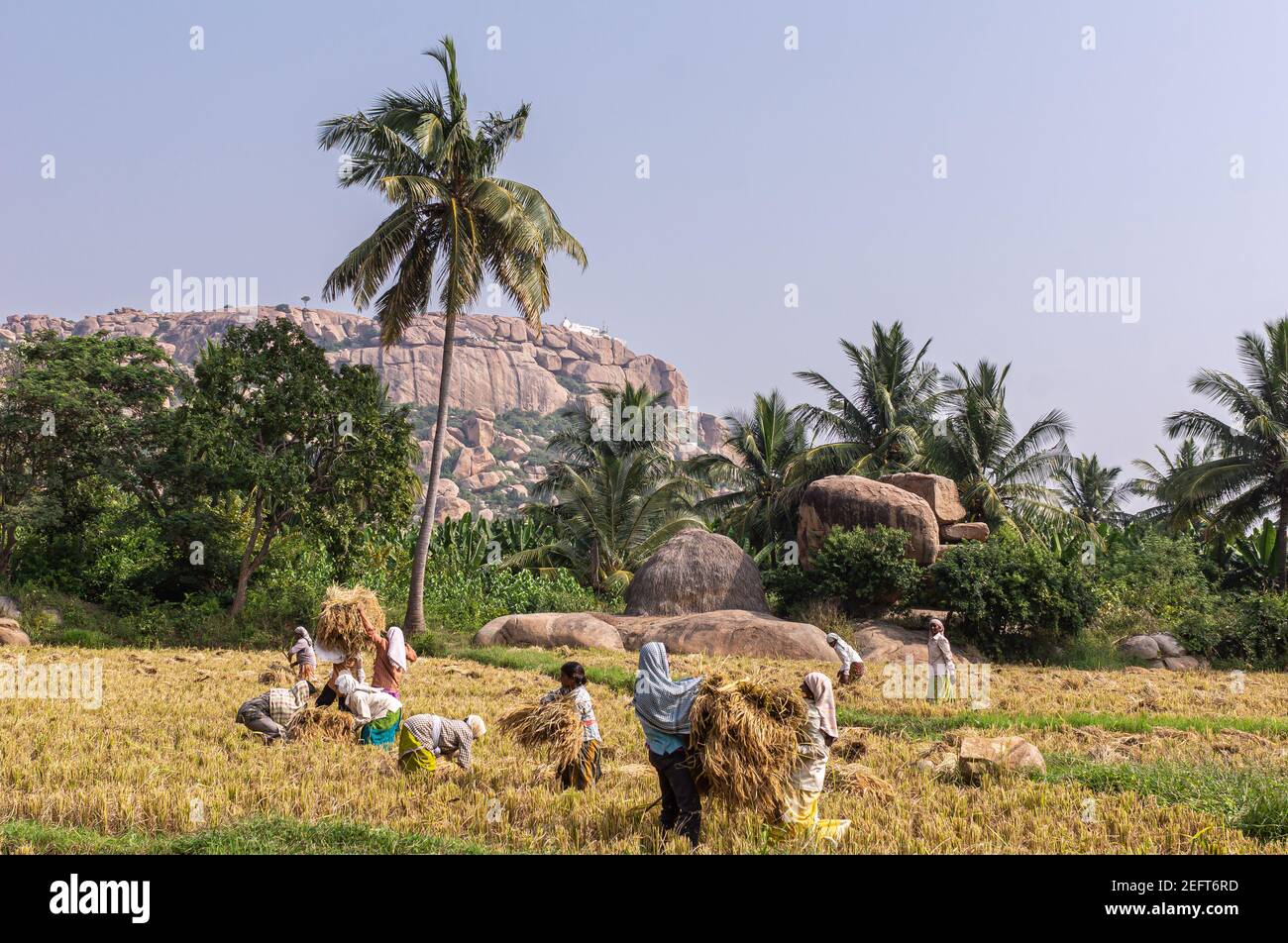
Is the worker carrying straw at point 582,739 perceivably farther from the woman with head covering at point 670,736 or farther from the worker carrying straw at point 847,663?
the worker carrying straw at point 847,663

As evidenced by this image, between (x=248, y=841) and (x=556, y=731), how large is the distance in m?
2.69

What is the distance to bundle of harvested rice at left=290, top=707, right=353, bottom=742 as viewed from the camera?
1014 centimetres

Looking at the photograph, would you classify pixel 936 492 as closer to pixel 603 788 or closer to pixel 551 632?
pixel 551 632

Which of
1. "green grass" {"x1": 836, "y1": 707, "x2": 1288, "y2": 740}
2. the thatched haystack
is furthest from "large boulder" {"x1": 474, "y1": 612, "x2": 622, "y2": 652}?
"green grass" {"x1": 836, "y1": 707, "x2": 1288, "y2": 740}

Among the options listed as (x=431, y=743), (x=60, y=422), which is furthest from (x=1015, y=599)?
(x=60, y=422)

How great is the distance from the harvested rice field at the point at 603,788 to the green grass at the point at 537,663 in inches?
91.8

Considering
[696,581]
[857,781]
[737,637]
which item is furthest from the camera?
[696,581]

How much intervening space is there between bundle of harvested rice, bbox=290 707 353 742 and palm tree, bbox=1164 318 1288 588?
25423 millimetres

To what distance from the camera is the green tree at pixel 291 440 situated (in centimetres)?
2109

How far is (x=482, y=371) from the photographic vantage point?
160250mm

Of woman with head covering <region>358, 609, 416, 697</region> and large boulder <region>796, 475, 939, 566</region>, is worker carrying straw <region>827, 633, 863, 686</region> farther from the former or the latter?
large boulder <region>796, 475, 939, 566</region>

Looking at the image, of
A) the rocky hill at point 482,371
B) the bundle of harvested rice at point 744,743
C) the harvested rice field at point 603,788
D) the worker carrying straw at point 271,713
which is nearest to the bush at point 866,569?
the harvested rice field at point 603,788

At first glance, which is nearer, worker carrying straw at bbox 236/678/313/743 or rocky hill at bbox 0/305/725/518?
worker carrying straw at bbox 236/678/313/743
